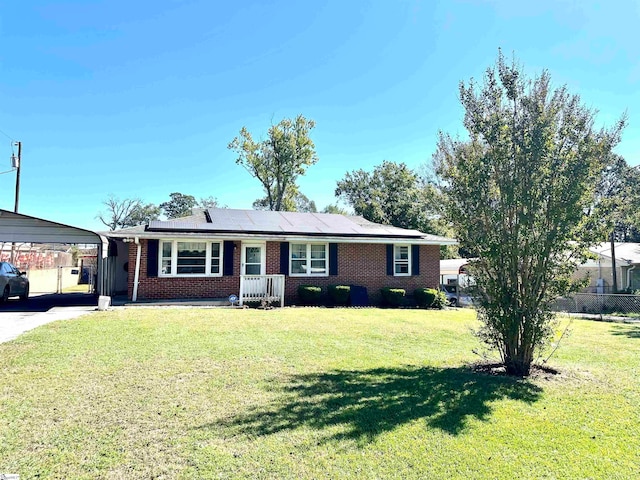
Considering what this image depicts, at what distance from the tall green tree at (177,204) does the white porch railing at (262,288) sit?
67.7 m

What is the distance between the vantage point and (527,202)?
555 centimetres

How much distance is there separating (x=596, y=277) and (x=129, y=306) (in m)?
25.9

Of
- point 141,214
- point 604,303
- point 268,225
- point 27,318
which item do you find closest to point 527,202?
point 27,318

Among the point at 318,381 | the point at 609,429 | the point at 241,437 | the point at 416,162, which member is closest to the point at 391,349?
the point at 318,381

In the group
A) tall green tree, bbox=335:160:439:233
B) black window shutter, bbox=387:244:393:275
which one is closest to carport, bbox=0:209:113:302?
black window shutter, bbox=387:244:393:275

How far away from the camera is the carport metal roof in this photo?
1291 cm

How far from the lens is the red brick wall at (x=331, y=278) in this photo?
45.7ft

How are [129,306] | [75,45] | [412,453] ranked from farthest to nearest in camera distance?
[75,45] < [129,306] < [412,453]

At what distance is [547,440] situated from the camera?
138 inches

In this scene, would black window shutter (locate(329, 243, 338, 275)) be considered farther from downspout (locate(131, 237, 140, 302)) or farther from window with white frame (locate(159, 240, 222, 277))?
downspout (locate(131, 237, 140, 302))

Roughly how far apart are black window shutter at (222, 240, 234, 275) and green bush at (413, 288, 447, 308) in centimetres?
751

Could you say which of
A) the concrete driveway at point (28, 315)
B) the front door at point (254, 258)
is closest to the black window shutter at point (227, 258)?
the front door at point (254, 258)

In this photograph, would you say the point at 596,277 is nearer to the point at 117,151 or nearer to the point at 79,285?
the point at 79,285

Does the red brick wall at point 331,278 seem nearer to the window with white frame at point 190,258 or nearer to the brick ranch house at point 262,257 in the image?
the brick ranch house at point 262,257
